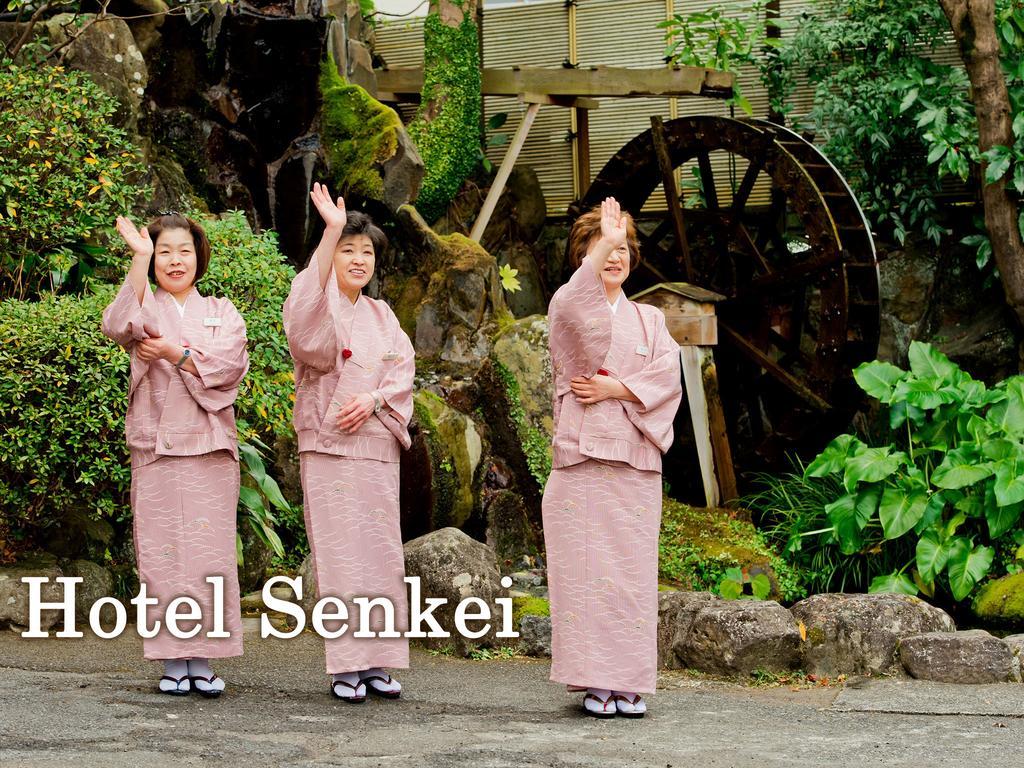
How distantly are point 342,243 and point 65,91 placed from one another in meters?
3.41

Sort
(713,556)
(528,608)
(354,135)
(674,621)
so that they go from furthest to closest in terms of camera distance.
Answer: (354,135), (713,556), (528,608), (674,621)

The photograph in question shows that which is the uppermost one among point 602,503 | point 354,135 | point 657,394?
point 354,135

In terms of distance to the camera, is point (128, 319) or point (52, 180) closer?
point (128, 319)

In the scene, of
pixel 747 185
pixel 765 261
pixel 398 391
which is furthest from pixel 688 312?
pixel 398 391

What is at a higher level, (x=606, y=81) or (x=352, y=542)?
(x=606, y=81)

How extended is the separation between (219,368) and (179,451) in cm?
37

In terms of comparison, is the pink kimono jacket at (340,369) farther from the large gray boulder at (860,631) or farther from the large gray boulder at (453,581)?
the large gray boulder at (860,631)

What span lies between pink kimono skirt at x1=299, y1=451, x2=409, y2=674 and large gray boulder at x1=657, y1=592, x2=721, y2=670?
1939 mm

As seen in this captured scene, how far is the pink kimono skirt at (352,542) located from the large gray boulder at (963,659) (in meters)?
2.68

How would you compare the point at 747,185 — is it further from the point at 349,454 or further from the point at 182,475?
the point at 182,475

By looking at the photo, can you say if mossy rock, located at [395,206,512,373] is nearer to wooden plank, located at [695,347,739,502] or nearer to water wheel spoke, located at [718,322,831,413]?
wooden plank, located at [695,347,739,502]

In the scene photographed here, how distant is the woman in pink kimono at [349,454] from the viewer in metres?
5.00

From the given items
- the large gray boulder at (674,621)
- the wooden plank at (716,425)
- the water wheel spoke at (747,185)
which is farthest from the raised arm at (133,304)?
the water wheel spoke at (747,185)

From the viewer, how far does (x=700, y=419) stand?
37.3ft
